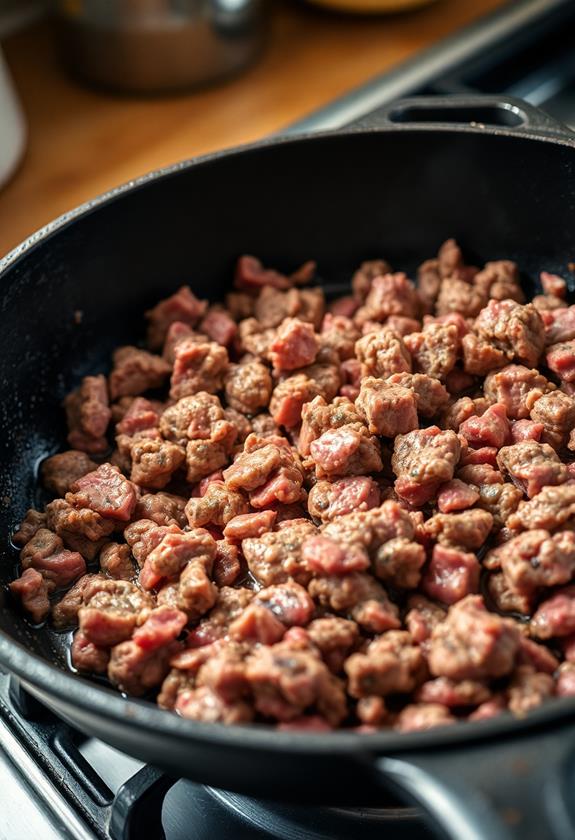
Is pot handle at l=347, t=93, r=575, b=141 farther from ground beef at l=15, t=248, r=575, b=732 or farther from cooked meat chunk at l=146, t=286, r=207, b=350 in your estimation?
cooked meat chunk at l=146, t=286, r=207, b=350

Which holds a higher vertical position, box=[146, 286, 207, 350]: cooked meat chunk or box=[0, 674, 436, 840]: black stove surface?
box=[146, 286, 207, 350]: cooked meat chunk

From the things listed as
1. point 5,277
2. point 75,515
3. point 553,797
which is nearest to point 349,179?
point 5,277

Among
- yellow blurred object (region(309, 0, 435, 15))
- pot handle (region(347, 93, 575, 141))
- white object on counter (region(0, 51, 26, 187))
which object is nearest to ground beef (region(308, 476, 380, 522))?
pot handle (region(347, 93, 575, 141))

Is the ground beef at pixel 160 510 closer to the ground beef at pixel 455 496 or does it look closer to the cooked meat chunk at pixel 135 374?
the cooked meat chunk at pixel 135 374

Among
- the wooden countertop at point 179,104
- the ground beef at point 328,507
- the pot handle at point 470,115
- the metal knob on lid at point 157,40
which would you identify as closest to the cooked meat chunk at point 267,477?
the ground beef at point 328,507

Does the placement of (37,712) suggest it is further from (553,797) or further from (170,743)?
(553,797)

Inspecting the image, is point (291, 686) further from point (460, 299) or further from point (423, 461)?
point (460, 299)
